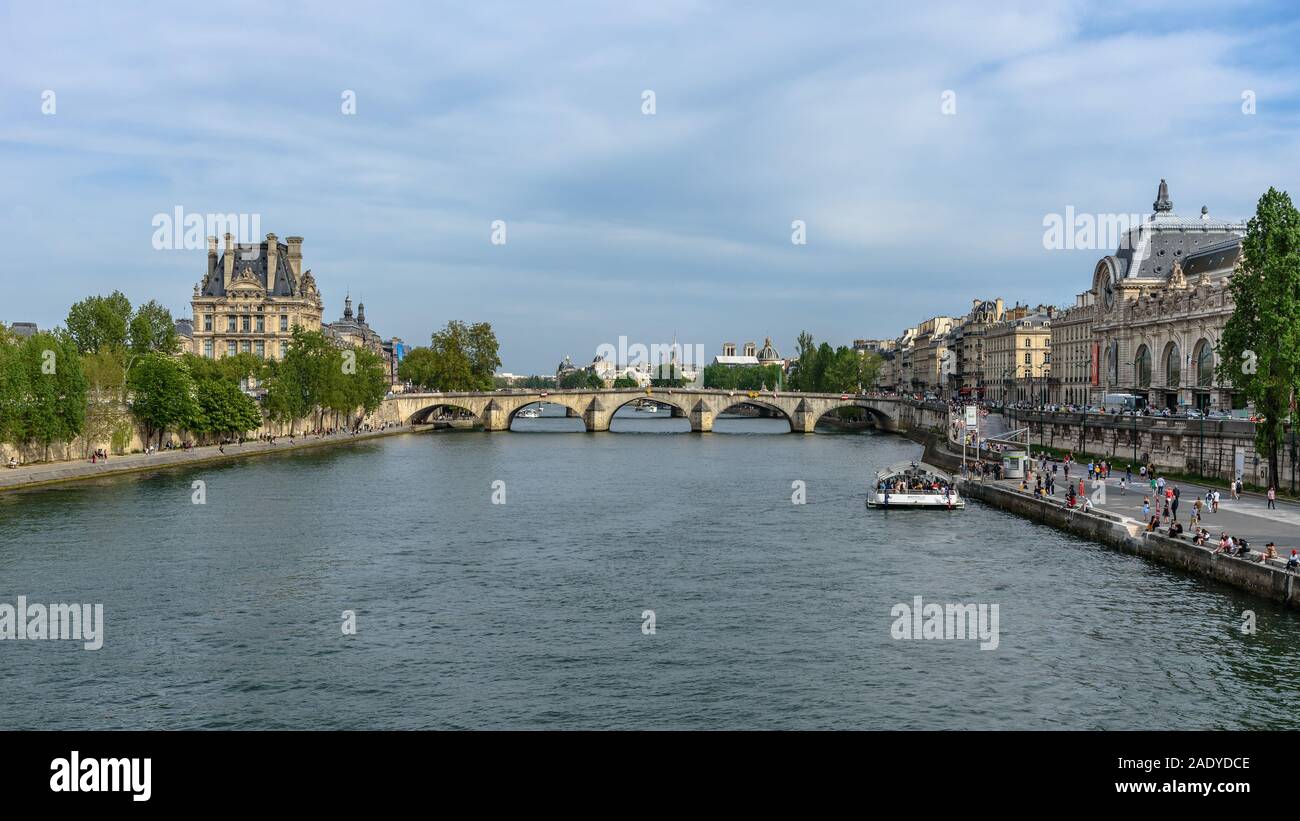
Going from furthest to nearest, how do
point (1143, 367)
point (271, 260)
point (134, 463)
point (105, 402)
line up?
point (271, 260) < point (1143, 367) < point (105, 402) < point (134, 463)

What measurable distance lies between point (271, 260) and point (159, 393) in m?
52.0

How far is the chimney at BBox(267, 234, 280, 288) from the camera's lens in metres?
117

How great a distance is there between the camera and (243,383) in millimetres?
99875

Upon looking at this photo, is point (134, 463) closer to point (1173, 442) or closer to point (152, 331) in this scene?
point (152, 331)

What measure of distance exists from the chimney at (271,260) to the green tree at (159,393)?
47581mm

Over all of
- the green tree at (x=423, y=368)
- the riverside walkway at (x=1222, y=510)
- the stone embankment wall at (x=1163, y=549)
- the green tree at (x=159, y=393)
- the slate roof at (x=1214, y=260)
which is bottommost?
the stone embankment wall at (x=1163, y=549)

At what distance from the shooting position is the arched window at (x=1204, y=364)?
229 feet

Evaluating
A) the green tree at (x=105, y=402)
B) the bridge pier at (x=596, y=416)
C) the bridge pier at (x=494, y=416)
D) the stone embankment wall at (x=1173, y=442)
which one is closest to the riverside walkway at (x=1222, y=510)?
A: the stone embankment wall at (x=1173, y=442)

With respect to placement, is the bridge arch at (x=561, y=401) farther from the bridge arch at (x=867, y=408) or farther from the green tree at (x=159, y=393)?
the green tree at (x=159, y=393)

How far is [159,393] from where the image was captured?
68875 mm

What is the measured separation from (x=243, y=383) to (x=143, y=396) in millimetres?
31410

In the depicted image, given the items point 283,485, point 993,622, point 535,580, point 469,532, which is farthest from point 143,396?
point 993,622

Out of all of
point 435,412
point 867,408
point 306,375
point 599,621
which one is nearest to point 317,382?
point 306,375
